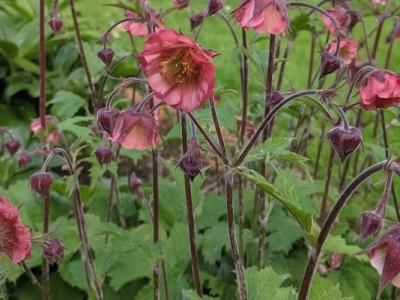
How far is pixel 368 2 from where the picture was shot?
270cm

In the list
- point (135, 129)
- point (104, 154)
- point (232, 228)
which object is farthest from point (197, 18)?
point (232, 228)

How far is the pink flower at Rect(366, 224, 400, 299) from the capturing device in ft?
4.39

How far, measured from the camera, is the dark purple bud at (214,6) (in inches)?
85.0

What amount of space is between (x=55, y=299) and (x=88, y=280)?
0.45 metres

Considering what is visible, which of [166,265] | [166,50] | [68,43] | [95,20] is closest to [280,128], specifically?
[68,43]

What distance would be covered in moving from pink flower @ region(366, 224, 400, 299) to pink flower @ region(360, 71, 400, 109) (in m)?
0.35

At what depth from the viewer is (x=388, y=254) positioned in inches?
53.1

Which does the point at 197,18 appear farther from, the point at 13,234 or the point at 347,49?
the point at 13,234

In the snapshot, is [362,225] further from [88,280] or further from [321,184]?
[88,280]

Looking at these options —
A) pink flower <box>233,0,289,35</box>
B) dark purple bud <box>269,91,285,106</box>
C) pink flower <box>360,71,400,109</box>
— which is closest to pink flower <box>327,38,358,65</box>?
dark purple bud <box>269,91,285,106</box>

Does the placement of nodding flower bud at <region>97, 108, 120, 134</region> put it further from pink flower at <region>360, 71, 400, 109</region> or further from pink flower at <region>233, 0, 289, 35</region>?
pink flower at <region>360, 71, 400, 109</region>

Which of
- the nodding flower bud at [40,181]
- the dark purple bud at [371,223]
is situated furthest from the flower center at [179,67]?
the nodding flower bud at [40,181]

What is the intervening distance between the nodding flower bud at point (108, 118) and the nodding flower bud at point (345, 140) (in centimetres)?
54

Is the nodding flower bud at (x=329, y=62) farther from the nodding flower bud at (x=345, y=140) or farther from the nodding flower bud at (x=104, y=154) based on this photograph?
the nodding flower bud at (x=104, y=154)
